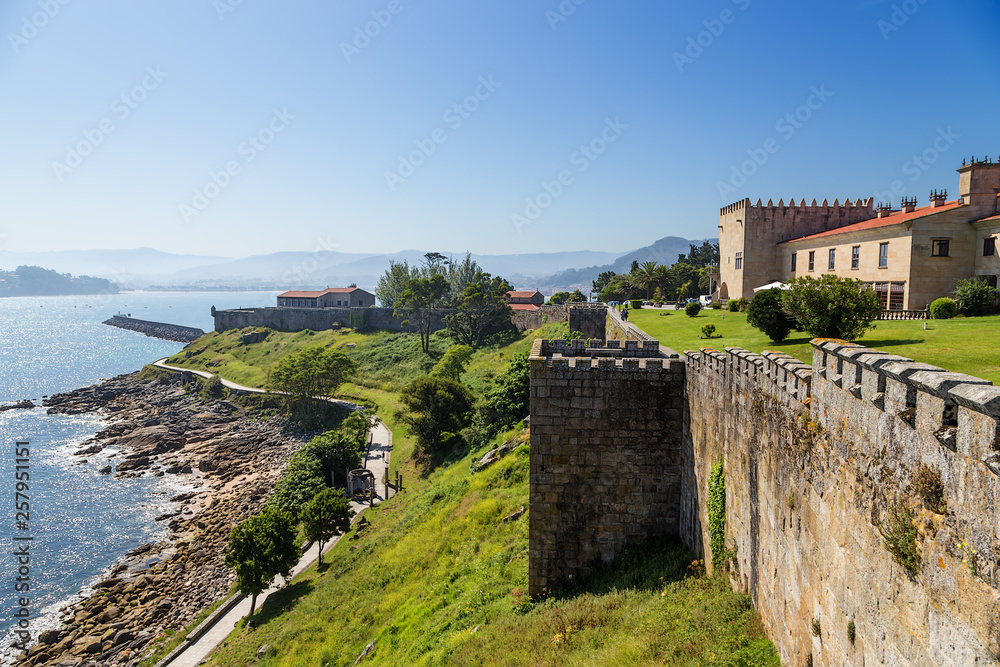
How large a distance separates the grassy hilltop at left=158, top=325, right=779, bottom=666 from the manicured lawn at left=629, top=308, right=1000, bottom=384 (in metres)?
6.76

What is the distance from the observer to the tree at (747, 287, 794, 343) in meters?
18.8

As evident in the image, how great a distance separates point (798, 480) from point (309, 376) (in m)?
48.1

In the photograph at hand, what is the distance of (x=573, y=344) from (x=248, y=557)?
54.3 ft

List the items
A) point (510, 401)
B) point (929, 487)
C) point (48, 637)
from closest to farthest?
point (929, 487), point (48, 637), point (510, 401)

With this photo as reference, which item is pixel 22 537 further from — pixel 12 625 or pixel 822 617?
pixel 822 617

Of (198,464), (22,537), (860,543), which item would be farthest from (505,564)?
(198,464)

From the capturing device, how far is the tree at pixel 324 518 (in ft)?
78.9

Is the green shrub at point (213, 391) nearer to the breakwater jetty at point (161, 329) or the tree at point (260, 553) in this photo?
the tree at point (260, 553)

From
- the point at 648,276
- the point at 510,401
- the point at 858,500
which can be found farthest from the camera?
the point at 648,276

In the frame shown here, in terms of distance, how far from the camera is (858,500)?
503 cm

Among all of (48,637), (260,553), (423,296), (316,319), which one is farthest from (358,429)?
(316,319)

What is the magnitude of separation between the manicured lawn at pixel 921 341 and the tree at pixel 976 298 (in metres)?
1.28

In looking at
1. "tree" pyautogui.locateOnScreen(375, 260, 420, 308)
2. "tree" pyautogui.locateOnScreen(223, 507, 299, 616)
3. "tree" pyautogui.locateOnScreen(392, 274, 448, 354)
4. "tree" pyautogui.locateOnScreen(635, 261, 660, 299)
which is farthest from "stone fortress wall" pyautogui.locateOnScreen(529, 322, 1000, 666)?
"tree" pyautogui.locateOnScreen(375, 260, 420, 308)

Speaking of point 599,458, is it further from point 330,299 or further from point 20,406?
point 330,299
